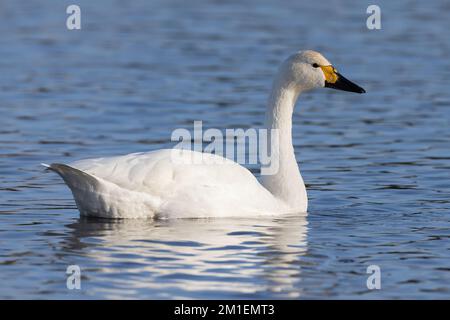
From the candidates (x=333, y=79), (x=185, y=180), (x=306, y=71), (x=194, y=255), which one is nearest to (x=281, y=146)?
(x=306, y=71)

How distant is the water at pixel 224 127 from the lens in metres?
9.15

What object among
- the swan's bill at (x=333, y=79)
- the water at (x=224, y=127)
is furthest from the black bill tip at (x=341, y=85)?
the water at (x=224, y=127)

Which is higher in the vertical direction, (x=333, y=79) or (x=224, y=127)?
(x=333, y=79)

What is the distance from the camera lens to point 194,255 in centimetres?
961

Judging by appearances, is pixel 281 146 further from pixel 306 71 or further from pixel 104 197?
pixel 104 197

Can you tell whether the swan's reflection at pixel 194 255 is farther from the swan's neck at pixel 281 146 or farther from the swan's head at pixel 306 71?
the swan's head at pixel 306 71

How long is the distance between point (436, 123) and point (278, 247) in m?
7.01

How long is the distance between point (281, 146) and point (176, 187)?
1505 mm

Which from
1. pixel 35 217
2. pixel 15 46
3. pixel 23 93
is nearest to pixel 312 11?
pixel 15 46

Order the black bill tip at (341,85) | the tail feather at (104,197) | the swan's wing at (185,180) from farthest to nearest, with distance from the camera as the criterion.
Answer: the black bill tip at (341,85) → the swan's wing at (185,180) → the tail feather at (104,197)

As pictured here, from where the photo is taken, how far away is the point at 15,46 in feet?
72.7

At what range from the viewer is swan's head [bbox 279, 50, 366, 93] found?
39.1 ft

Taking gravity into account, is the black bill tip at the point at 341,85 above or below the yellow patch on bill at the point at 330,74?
below

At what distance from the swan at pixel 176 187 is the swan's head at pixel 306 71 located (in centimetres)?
9
